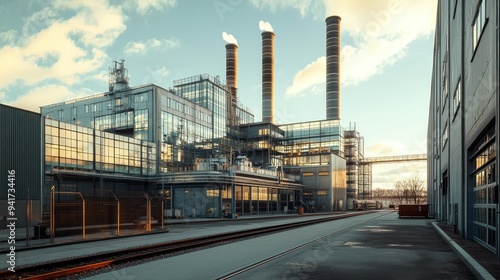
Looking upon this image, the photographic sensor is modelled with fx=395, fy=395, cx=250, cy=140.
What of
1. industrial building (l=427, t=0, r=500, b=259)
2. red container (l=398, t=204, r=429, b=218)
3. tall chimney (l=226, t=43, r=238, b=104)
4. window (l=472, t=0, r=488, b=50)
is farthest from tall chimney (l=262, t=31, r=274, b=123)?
window (l=472, t=0, r=488, b=50)

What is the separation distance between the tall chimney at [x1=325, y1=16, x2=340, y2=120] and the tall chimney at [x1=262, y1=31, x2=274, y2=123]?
1476 cm

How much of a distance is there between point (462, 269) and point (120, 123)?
61207mm

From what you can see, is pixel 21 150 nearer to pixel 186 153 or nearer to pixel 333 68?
pixel 186 153

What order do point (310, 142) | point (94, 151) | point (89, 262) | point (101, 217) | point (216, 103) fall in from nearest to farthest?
point (89, 262), point (101, 217), point (94, 151), point (216, 103), point (310, 142)

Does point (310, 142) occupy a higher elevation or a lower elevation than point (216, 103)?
lower

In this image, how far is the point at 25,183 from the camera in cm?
3481

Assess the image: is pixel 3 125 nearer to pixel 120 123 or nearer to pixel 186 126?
pixel 120 123

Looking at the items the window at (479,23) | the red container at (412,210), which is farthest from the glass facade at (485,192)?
the red container at (412,210)

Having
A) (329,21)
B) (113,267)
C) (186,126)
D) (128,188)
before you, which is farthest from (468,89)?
(329,21)

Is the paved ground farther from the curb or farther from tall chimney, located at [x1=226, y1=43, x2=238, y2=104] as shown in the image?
tall chimney, located at [x1=226, y1=43, x2=238, y2=104]

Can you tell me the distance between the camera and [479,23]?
51.3 ft

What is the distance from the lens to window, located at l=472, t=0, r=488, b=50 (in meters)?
14.7

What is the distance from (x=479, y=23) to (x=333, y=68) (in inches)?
3323

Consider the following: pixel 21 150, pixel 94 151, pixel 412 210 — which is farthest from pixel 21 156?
pixel 412 210
